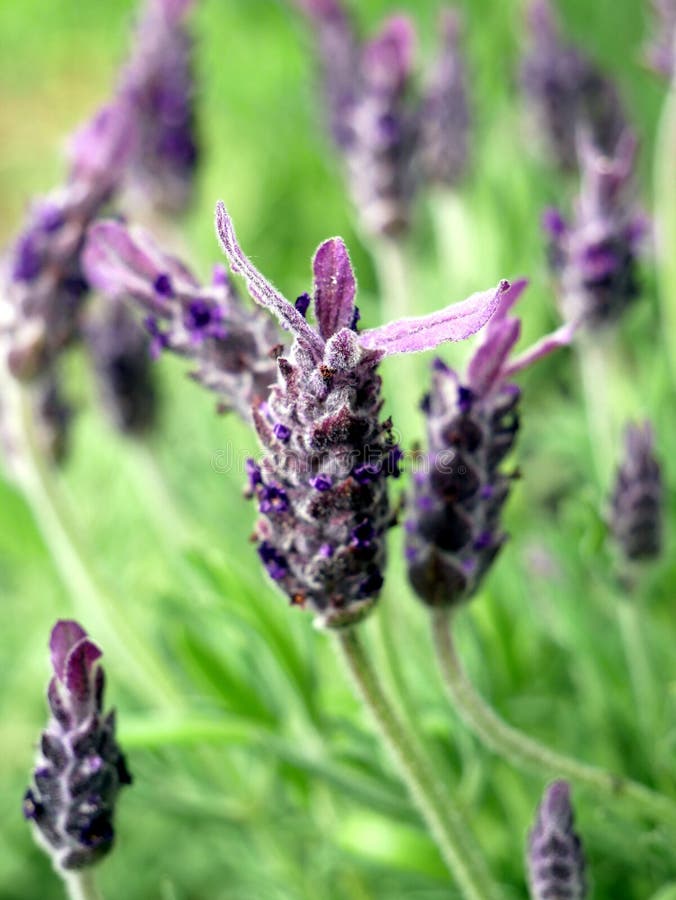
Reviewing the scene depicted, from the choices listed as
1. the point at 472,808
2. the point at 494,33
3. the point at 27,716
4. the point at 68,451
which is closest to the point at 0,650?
the point at 27,716

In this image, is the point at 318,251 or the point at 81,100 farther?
the point at 81,100

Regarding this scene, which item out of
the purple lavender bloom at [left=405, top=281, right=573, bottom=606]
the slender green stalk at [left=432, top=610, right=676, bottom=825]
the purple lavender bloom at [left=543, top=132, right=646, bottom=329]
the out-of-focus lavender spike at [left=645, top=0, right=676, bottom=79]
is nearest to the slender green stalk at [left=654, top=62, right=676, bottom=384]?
the out-of-focus lavender spike at [left=645, top=0, right=676, bottom=79]

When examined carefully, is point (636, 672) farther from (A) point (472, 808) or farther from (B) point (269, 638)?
(B) point (269, 638)

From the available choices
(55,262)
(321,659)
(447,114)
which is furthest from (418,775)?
(447,114)

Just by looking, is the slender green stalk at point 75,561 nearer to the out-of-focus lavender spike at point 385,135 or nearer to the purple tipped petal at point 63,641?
the purple tipped petal at point 63,641

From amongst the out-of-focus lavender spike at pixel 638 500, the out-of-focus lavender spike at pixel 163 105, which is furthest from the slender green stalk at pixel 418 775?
the out-of-focus lavender spike at pixel 163 105

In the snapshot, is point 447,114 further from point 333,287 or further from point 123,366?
point 333,287
